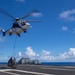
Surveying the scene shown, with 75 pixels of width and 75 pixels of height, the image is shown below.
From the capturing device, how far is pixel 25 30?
62219 mm

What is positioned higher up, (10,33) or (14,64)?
(10,33)

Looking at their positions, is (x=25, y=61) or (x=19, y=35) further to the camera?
(x=25, y=61)

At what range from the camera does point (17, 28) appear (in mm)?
62438

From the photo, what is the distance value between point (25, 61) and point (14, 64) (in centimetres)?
9854

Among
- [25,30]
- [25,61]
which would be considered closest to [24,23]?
[25,30]

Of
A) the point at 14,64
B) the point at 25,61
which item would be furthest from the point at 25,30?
the point at 25,61

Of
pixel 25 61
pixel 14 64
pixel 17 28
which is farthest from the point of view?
pixel 25 61

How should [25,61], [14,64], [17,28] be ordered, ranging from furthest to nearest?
1. [25,61]
2. [17,28]
3. [14,64]

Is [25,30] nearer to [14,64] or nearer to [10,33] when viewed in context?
[10,33]

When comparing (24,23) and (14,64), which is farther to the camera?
(24,23)

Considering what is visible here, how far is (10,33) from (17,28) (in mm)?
4122

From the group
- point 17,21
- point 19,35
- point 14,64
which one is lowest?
point 14,64

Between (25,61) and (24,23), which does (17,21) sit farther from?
(25,61)

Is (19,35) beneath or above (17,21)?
beneath
